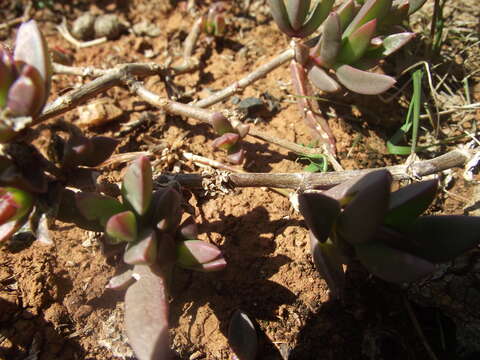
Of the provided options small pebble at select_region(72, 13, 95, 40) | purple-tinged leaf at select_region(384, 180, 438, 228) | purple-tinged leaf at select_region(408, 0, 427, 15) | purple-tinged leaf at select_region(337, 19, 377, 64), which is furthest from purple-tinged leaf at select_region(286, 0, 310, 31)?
small pebble at select_region(72, 13, 95, 40)

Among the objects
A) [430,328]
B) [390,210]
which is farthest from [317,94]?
[430,328]

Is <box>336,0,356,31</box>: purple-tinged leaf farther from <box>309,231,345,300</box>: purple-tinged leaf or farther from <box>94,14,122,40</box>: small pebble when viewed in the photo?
<box>94,14,122,40</box>: small pebble

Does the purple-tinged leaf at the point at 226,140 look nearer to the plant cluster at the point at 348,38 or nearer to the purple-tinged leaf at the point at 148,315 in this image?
the plant cluster at the point at 348,38

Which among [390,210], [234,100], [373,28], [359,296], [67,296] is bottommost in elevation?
[67,296]

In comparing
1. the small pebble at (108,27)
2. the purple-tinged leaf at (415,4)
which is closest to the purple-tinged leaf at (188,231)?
the purple-tinged leaf at (415,4)

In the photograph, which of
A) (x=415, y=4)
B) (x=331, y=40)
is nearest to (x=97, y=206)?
(x=331, y=40)

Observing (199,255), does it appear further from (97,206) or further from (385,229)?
(385,229)

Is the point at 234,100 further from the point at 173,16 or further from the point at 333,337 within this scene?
the point at 333,337
